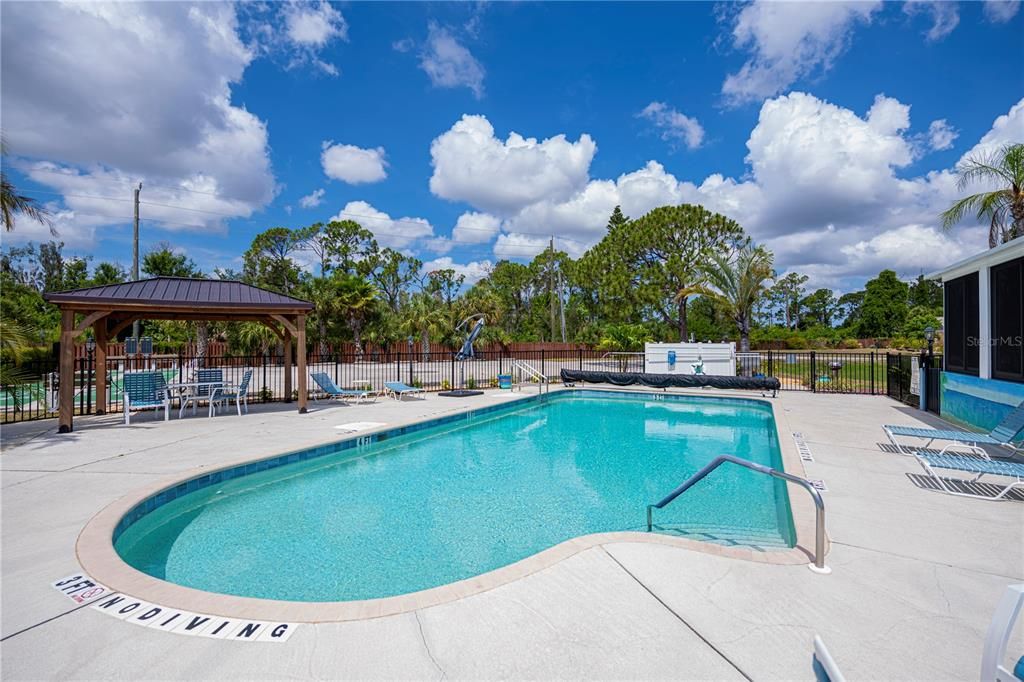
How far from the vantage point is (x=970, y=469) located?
488cm

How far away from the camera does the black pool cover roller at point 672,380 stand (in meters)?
14.2

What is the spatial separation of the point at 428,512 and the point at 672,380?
12.1 m

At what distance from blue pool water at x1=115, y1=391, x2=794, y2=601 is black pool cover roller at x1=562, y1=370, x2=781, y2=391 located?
5.43 meters

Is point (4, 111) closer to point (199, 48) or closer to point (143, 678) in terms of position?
point (199, 48)

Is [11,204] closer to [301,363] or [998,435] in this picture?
[301,363]

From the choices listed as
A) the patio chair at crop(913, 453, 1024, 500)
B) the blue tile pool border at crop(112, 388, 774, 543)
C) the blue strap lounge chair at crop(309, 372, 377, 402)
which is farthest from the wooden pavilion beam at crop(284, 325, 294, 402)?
the patio chair at crop(913, 453, 1024, 500)

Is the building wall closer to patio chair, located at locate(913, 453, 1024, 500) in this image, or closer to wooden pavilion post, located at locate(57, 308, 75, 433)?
patio chair, located at locate(913, 453, 1024, 500)

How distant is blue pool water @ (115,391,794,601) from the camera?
13.0 ft

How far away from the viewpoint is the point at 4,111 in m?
8.26

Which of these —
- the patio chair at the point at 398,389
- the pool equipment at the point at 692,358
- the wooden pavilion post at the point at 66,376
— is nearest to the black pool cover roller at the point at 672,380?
the pool equipment at the point at 692,358

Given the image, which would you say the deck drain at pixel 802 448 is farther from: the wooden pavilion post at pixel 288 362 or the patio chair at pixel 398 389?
the wooden pavilion post at pixel 288 362

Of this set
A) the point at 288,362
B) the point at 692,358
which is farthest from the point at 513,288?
the point at 288,362

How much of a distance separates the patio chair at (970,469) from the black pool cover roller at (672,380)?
28.8 feet

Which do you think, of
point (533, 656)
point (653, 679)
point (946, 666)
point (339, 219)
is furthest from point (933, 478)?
point (339, 219)
